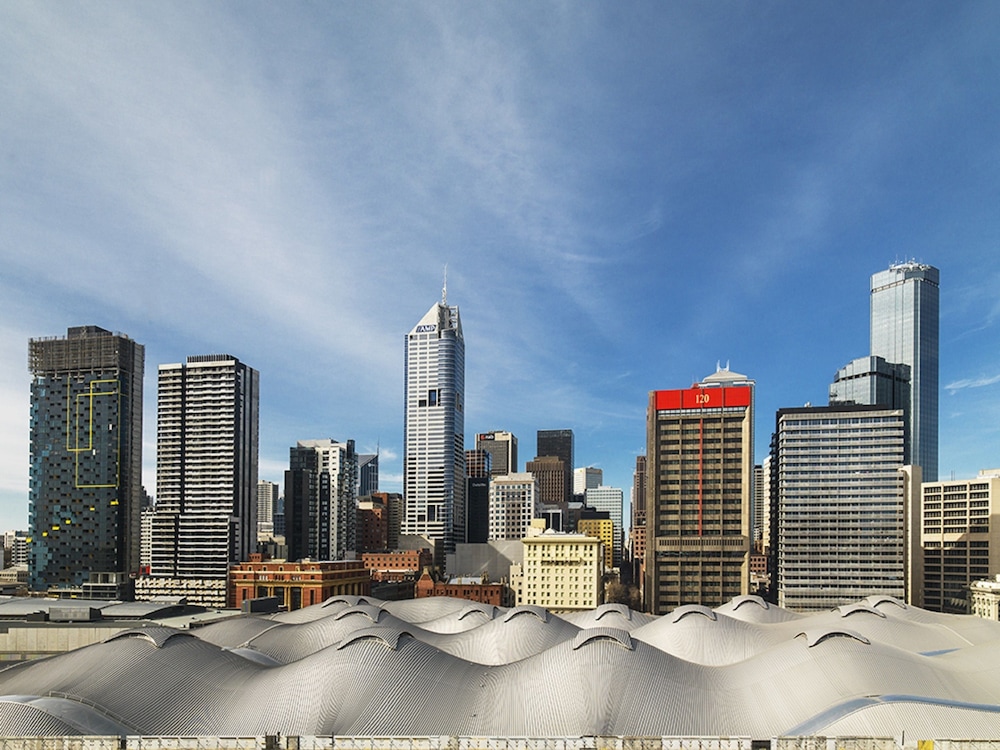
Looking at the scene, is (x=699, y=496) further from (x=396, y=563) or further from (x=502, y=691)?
(x=502, y=691)

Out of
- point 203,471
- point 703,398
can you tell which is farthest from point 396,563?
point 703,398

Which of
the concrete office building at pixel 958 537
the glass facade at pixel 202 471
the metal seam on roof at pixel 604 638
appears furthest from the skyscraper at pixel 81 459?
the concrete office building at pixel 958 537

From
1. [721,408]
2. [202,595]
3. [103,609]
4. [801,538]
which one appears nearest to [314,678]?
[103,609]

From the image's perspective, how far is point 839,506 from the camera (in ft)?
396

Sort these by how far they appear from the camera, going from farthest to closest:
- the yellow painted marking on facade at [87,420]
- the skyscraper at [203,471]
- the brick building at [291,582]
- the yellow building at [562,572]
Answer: the yellow painted marking on facade at [87,420] → the skyscraper at [203,471] → the yellow building at [562,572] → the brick building at [291,582]

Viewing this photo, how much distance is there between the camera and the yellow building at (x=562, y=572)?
399 ft

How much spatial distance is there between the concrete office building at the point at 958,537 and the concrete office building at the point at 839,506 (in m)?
28.3

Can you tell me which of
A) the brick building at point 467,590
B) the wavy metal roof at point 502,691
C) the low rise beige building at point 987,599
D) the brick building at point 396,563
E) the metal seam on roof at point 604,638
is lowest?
the brick building at point 396,563

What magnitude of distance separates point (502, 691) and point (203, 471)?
451ft

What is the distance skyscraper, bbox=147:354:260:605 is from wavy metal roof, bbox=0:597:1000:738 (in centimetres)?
11241

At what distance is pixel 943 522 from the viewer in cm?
14738

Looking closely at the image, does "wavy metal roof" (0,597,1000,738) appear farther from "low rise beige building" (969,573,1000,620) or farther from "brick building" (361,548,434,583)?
"brick building" (361,548,434,583)

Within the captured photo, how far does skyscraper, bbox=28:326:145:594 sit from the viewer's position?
162 m

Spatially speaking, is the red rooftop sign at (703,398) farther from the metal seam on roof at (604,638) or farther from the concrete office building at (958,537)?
the metal seam on roof at (604,638)
